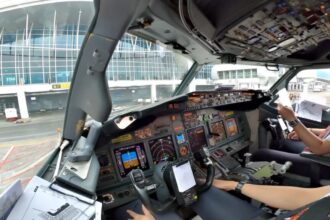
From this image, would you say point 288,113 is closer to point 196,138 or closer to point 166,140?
point 196,138

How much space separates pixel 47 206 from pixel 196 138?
165 centimetres

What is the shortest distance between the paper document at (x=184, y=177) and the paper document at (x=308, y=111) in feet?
6.87

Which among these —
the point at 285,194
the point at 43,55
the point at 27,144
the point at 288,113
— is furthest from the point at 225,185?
the point at 43,55

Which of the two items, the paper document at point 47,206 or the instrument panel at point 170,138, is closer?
the paper document at point 47,206

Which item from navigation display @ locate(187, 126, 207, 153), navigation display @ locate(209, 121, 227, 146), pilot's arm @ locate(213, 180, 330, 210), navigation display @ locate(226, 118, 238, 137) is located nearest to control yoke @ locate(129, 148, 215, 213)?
pilot's arm @ locate(213, 180, 330, 210)

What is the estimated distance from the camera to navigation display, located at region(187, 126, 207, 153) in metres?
2.37

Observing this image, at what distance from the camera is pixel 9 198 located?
2.87ft

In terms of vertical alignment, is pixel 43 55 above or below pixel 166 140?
above

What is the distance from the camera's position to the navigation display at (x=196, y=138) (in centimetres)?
237

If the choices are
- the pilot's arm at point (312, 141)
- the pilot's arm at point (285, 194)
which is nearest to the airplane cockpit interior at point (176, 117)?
the pilot's arm at point (285, 194)

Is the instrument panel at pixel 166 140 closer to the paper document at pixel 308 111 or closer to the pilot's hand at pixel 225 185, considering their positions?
the pilot's hand at pixel 225 185

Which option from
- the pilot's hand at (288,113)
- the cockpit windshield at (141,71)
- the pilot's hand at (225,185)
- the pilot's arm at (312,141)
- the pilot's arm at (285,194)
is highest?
the cockpit windshield at (141,71)

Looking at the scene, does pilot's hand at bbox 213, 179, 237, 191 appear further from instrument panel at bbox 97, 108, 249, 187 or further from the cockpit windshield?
the cockpit windshield

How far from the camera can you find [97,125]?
1428mm
